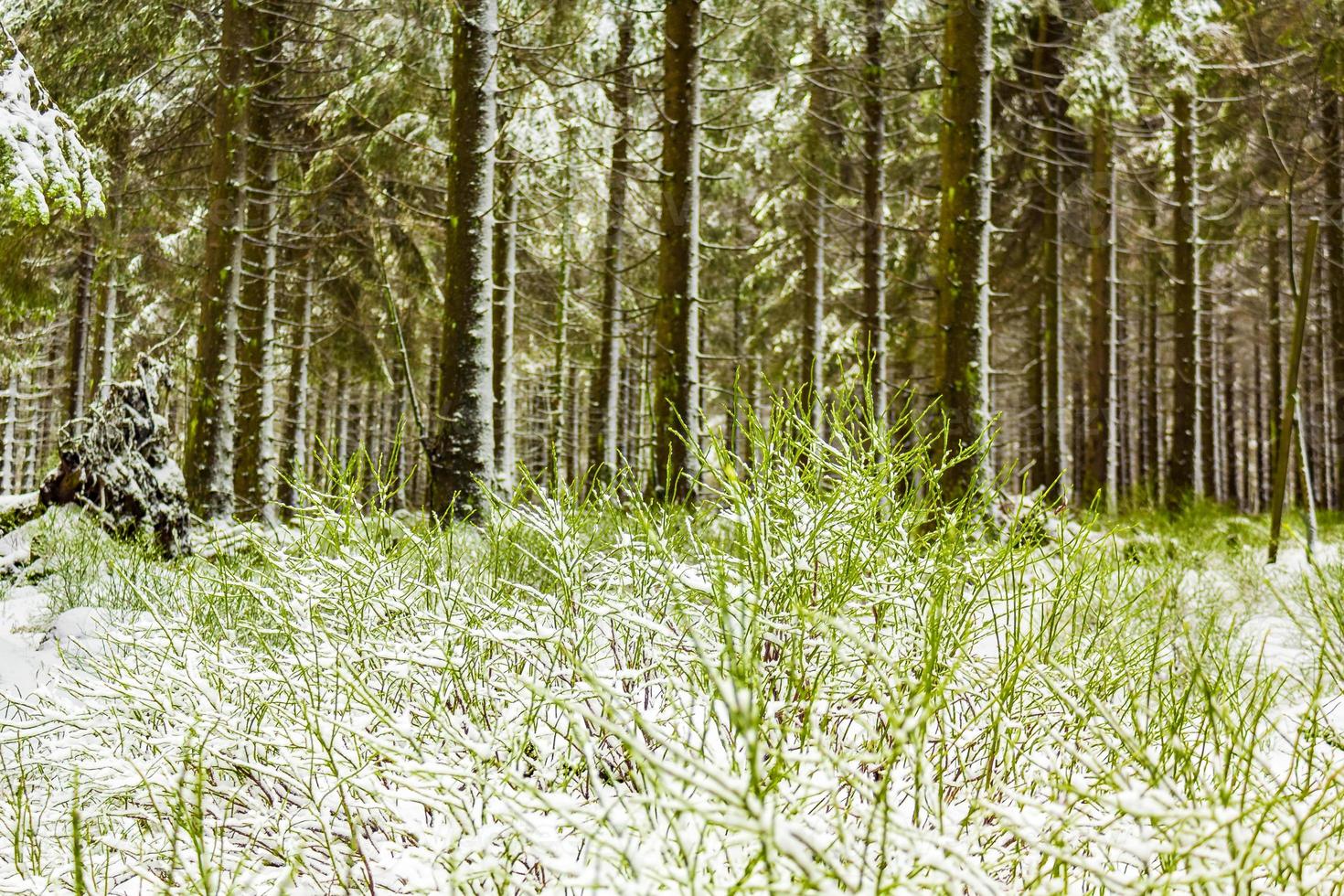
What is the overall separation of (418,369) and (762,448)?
603 inches

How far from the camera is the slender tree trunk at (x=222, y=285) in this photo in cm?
801

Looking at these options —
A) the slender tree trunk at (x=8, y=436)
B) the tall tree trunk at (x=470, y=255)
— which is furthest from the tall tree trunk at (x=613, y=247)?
the slender tree trunk at (x=8, y=436)

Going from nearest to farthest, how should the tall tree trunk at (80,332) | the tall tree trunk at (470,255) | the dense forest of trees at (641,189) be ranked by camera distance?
the tall tree trunk at (470,255) < the dense forest of trees at (641,189) < the tall tree trunk at (80,332)

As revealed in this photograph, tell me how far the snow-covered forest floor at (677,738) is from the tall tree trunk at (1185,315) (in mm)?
10831

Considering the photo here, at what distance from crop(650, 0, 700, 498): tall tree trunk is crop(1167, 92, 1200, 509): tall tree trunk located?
763 centimetres

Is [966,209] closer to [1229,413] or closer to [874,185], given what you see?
[874,185]

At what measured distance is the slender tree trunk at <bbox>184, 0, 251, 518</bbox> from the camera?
8.01m

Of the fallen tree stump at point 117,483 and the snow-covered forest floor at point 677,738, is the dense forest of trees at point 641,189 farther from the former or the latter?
the snow-covered forest floor at point 677,738

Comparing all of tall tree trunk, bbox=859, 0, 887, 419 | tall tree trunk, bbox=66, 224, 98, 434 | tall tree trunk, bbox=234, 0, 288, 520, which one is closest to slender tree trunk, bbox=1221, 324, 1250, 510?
tall tree trunk, bbox=859, 0, 887, 419

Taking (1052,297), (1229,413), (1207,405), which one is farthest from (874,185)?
(1229,413)

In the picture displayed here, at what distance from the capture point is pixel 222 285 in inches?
326

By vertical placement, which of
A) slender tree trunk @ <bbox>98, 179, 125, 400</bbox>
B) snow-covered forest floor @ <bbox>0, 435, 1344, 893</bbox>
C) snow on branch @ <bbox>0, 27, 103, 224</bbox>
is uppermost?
slender tree trunk @ <bbox>98, 179, 125, 400</bbox>

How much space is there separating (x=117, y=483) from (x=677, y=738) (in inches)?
216

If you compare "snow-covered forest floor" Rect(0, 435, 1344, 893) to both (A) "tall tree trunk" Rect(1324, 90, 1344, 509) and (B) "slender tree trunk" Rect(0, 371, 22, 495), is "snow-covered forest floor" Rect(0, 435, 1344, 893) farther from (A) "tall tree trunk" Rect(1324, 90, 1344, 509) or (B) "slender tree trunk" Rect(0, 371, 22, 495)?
(B) "slender tree trunk" Rect(0, 371, 22, 495)
